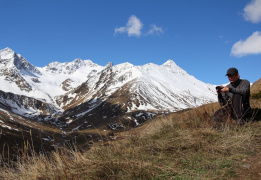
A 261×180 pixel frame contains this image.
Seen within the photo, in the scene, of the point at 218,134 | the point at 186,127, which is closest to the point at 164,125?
the point at 186,127

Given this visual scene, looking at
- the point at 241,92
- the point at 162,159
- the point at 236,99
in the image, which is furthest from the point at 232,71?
the point at 162,159

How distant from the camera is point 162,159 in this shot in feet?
15.1

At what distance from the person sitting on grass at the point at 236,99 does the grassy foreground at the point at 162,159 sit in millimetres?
571

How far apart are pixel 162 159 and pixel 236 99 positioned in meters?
3.81

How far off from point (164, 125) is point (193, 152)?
248 cm

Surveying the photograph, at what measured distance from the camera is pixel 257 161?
159 inches

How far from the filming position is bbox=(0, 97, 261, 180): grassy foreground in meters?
3.85

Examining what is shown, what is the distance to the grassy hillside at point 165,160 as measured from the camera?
3836mm

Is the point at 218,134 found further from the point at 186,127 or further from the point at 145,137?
the point at 145,137

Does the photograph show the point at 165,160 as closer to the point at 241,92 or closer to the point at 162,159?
the point at 162,159

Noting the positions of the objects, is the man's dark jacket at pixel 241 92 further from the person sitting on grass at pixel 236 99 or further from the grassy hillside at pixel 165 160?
the grassy hillside at pixel 165 160

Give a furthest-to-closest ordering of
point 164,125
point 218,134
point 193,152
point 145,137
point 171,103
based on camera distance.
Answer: point 171,103, point 164,125, point 145,137, point 218,134, point 193,152

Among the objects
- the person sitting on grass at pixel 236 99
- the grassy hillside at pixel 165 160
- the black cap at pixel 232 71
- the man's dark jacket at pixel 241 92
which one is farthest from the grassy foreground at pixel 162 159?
the black cap at pixel 232 71

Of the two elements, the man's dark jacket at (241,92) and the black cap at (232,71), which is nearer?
the man's dark jacket at (241,92)
